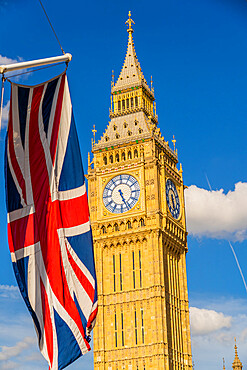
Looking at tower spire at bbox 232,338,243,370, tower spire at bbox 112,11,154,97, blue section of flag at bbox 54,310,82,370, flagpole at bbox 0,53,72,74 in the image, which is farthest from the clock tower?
flagpole at bbox 0,53,72,74

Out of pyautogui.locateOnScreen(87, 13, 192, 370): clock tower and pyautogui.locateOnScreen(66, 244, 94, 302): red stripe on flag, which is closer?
pyautogui.locateOnScreen(66, 244, 94, 302): red stripe on flag

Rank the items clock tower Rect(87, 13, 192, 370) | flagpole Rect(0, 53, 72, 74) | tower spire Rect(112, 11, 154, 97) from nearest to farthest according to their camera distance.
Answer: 1. flagpole Rect(0, 53, 72, 74)
2. clock tower Rect(87, 13, 192, 370)
3. tower spire Rect(112, 11, 154, 97)

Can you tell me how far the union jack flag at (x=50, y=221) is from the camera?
16.8m

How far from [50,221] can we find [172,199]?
181 ft

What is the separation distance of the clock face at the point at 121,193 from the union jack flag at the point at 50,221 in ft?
167

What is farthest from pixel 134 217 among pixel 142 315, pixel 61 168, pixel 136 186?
pixel 61 168

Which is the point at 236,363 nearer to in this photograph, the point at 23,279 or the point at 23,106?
the point at 23,279

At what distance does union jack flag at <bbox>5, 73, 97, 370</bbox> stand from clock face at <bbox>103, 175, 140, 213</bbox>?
167ft

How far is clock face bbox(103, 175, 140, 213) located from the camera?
6900 centimetres

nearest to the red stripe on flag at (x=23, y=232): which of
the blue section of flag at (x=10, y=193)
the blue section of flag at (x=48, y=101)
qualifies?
the blue section of flag at (x=10, y=193)

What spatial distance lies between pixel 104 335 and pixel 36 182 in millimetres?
51008

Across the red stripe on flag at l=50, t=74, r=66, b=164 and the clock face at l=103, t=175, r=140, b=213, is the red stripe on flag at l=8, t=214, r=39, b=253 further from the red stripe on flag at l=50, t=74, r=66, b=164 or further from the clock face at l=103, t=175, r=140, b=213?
the clock face at l=103, t=175, r=140, b=213

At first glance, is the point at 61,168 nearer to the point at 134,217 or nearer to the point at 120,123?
the point at 134,217

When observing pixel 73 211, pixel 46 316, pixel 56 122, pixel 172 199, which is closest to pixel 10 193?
pixel 73 211
